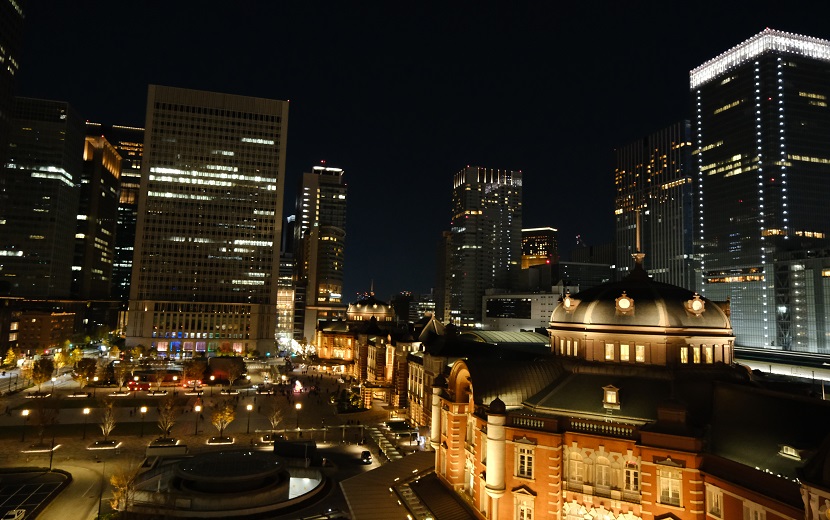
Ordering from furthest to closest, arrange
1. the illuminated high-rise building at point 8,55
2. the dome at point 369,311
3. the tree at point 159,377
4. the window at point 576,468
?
the dome at point 369,311 < the illuminated high-rise building at point 8,55 < the tree at point 159,377 < the window at point 576,468

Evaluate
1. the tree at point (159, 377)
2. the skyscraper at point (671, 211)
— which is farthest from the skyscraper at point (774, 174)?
the tree at point (159, 377)

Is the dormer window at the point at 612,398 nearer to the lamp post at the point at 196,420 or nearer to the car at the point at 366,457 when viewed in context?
the car at the point at 366,457

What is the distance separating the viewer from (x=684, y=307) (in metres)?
39.3

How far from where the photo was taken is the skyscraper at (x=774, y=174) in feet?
439

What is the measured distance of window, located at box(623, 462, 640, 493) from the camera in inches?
1215

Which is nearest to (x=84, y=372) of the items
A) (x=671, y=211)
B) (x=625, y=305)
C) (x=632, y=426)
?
(x=625, y=305)

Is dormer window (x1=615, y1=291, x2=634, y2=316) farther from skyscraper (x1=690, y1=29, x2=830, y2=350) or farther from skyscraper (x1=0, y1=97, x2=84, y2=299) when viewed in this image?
skyscraper (x1=0, y1=97, x2=84, y2=299)

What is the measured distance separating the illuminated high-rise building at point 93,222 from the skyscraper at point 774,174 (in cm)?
20665

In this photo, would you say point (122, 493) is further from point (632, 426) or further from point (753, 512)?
point (753, 512)

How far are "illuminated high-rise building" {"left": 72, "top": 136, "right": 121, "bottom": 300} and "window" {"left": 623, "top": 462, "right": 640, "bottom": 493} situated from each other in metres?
193

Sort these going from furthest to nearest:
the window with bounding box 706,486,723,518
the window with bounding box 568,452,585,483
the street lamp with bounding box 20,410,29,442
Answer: the street lamp with bounding box 20,410,29,442
the window with bounding box 568,452,585,483
the window with bounding box 706,486,723,518

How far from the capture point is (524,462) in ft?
111

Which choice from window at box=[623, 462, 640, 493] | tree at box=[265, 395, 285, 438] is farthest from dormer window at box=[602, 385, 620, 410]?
tree at box=[265, 395, 285, 438]

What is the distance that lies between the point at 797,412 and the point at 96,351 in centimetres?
15966
